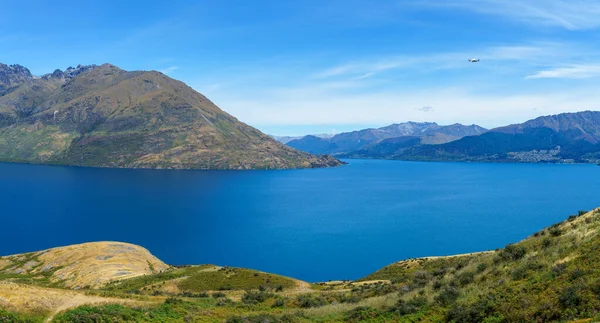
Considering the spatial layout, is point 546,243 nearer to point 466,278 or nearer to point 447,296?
point 466,278

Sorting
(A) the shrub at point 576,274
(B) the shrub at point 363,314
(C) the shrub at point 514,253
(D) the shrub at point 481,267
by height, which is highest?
(A) the shrub at point 576,274

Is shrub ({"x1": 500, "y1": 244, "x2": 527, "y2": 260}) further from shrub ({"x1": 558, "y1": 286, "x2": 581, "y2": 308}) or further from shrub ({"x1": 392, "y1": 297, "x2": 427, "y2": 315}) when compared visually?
shrub ({"x1": 558, "y1": 286, "x2": 581, "y2": 308})

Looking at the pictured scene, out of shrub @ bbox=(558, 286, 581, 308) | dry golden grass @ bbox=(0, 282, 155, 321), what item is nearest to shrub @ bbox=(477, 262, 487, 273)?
shrub @ bbox=(558, 286, 581, 308)

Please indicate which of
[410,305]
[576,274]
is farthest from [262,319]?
[576,274]

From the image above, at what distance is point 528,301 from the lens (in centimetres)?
2506

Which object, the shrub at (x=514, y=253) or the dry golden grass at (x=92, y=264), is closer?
the shrub at (x=514, y=253)

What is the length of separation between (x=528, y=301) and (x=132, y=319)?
2922 cm

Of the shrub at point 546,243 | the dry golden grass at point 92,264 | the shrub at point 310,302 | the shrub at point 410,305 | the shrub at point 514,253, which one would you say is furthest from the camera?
the dry golden grass at point 92,264

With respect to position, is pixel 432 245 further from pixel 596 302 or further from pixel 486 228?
pixel 596 302

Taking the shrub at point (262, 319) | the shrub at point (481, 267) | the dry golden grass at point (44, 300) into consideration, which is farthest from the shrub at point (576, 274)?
the dry golden grass at point (44, 300)

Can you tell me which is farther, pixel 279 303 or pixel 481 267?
pixel 279 303

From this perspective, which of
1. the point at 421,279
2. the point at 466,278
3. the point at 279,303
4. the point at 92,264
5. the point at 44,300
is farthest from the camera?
the point at 92,264

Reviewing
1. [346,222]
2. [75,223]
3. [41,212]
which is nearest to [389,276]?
[346,222]

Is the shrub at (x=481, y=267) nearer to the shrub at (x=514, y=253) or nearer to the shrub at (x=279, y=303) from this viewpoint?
the shrub at (x=514, y=253)
